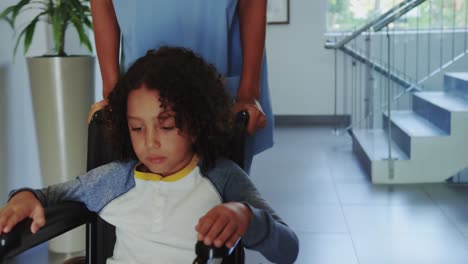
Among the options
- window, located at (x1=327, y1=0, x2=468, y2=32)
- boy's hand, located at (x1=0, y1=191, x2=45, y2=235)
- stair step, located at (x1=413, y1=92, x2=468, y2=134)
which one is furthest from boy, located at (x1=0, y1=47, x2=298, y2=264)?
window, located at (x1=327, y1=0, x2=468, y2=32)

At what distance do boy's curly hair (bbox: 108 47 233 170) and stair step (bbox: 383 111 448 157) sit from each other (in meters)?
3.88

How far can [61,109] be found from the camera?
335 cm

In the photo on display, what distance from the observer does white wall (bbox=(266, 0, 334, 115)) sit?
834cm

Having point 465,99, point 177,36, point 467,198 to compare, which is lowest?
point 467,198

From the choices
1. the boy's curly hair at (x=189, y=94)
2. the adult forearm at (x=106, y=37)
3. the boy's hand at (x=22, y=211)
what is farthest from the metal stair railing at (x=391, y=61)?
the boy's hand at (x=22, y=211)

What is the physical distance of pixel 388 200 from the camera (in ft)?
15.4

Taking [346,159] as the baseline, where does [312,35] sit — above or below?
above

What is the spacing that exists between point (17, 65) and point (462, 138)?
3121mm

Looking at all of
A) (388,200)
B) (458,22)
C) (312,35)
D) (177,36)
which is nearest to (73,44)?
(388,200)

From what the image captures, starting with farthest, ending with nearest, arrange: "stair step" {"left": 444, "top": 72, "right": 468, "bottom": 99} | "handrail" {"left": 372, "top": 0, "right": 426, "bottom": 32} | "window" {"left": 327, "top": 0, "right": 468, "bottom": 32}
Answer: "window" {"left": 327, "top": 0, "right": 468, "bottom": 32}
"stair step" {"left": 444, "top": 72, "right": 468, "bottom": 99}
"handrail" {"left": 372, "top": 0, "right": 426, "bottom": 32}

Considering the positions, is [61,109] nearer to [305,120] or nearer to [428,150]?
[428,150]

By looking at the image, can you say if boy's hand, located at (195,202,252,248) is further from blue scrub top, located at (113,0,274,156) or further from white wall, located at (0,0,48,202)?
white wall, located at (0,0,48,202)

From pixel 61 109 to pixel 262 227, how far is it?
85.2 inches

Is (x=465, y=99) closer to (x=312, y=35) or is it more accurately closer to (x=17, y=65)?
(x=312, y=35)
